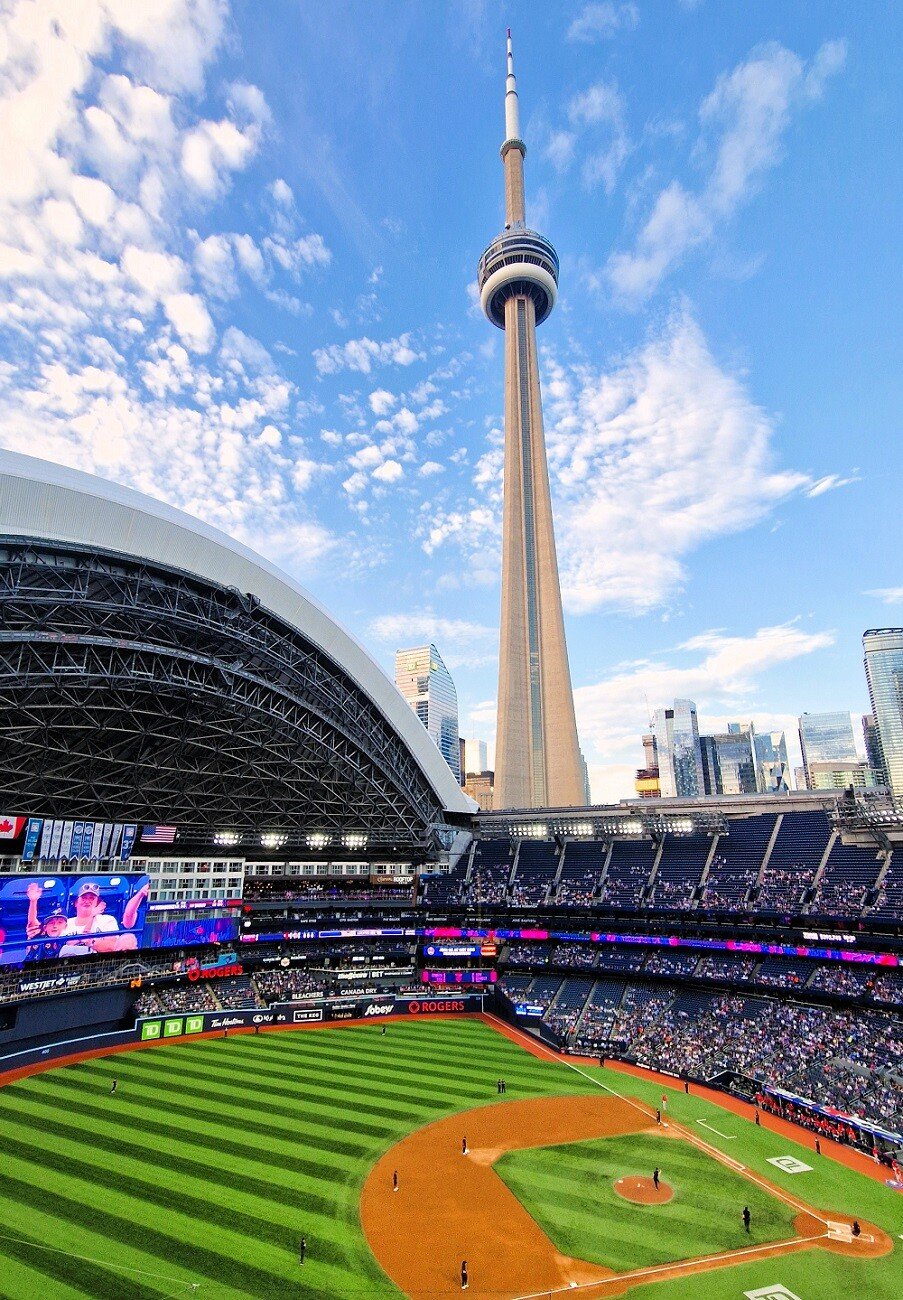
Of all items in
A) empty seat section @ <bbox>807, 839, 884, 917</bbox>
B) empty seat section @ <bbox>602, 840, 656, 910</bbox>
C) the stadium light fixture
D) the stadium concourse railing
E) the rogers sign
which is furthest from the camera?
the stadium light fixture

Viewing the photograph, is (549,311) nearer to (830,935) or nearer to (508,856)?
(508,856)

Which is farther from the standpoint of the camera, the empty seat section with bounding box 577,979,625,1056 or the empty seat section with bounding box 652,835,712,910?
the empty seat section with bounding box 652,835,712,910

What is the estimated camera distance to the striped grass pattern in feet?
76.0

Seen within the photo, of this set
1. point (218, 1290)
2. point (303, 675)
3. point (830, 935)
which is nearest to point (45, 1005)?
point (303, 675)

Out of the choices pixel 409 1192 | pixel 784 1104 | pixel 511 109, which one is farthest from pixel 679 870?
pixel 511 109

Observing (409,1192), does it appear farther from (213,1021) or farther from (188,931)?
(188,931)

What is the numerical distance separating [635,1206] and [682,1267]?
447cm

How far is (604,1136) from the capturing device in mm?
35250

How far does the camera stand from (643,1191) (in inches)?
1147

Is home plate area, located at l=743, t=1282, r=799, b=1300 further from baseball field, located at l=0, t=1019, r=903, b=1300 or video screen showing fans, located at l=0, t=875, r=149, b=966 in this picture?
video screen showing fans, located at l=0, t=875, r=149, b=966

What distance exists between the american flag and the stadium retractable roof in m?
3.04

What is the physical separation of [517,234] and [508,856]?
100500mm

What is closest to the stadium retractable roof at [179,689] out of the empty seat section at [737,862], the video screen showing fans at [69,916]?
the video screen showing fans at [69,916]

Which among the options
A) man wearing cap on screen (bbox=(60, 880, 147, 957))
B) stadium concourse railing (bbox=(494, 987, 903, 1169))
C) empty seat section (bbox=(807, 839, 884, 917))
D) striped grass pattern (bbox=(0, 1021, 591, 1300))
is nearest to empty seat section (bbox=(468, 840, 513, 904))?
stadium concourse railing (bbox=(494, 987, 903, 1169))
